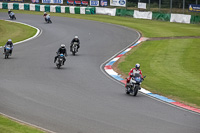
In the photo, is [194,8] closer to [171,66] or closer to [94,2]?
[94,2]

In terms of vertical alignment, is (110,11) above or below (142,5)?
below

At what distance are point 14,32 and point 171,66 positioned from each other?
25.5 metres

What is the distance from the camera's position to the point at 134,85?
18359 millimetres

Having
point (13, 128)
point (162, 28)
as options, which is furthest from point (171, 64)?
point (162, 28)

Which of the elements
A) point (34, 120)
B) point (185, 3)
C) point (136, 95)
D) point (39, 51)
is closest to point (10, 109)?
point (34, 120)

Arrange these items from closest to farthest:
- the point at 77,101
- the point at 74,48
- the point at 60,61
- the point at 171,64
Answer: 1. the point at 77,101
2. the point at 60,61
3. the point at 171,64
4. the point at 74,48

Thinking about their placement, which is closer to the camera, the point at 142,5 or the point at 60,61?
the point at 60,61

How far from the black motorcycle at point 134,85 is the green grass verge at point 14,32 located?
73.1ft

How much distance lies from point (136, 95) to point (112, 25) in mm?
36399

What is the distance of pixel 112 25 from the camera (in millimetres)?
54469

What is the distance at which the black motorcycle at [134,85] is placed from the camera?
60.0 ft

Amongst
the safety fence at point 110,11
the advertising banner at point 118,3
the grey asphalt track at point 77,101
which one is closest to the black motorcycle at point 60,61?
the grey asphalt track at point 77,101

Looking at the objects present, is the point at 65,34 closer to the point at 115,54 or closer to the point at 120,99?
the point at 115,54

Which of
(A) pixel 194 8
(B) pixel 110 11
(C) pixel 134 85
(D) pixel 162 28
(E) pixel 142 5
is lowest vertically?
(C) pixel 134 85
